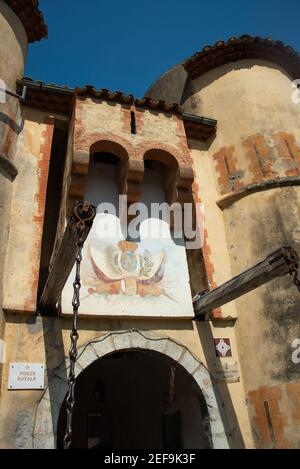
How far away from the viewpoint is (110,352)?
570cm

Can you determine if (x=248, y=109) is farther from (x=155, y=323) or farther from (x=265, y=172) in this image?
(x=155, y=323)

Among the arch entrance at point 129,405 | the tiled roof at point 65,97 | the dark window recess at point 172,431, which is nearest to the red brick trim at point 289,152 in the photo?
the tiled roof at point 65,97

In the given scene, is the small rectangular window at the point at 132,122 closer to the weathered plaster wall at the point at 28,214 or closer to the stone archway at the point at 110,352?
the weathered plaster wall at the point at 28,214

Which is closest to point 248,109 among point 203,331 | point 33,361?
point 203,331

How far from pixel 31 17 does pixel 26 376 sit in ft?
23.6

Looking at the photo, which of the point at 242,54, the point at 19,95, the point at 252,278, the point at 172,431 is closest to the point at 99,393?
the point at 172,431

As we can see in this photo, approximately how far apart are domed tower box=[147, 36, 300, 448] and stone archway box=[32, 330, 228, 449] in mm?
694

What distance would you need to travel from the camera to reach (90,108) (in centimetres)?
725

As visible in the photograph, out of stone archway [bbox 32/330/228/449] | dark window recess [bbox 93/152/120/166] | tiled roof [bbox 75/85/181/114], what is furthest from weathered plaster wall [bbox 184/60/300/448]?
dark window recess [bbox 93/152/120/166]

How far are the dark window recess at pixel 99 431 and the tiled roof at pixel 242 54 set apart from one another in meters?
8.31

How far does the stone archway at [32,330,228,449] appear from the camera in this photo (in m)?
4.97

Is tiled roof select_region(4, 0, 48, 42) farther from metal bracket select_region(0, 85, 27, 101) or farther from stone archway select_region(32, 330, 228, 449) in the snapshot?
stone archway select_region(32, 330, 228, 449)

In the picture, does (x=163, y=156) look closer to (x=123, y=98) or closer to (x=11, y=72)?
(x=123, y=98)

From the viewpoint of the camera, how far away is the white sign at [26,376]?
16.7 feet
